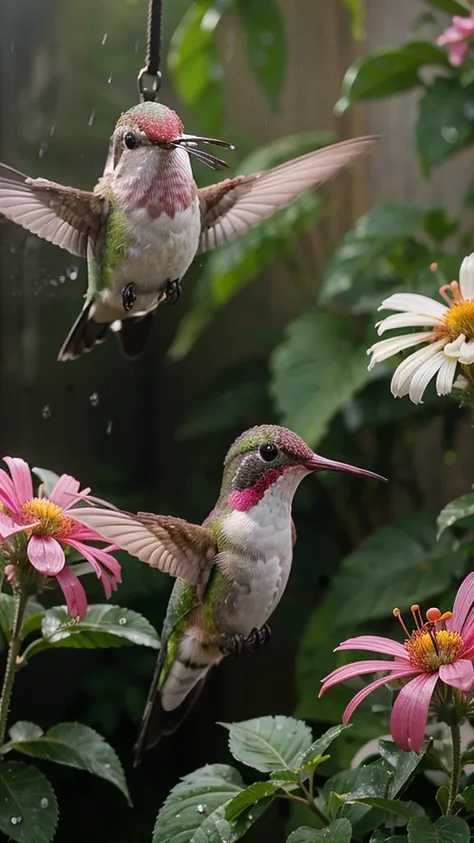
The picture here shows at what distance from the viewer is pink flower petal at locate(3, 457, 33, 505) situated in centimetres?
56

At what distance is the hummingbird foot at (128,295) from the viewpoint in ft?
1.81

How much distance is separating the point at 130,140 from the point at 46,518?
0.22 meters

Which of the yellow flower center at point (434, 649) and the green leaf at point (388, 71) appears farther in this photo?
the green leaf at point (388, 71)

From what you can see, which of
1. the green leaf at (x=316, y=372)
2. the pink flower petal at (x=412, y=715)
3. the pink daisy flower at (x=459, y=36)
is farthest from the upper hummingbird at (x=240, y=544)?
the pink daisy flower at (x=459, y=36)

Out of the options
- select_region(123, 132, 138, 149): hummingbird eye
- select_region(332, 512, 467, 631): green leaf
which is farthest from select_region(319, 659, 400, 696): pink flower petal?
select_region(332, 512, 467, 631): green leaf

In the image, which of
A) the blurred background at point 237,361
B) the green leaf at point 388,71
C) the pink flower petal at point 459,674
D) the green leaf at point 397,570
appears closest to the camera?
the pink flower petal at point 459,674

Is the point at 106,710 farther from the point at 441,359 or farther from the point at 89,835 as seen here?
the point at 441,359

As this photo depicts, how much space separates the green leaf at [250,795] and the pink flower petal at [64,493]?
0.65 ft

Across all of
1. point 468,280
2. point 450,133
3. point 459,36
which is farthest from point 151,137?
point 450,133

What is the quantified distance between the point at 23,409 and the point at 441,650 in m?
0.64

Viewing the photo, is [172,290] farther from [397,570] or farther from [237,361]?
[237,361]

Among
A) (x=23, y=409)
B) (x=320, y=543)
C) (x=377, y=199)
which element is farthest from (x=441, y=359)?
(x=377, y=199)

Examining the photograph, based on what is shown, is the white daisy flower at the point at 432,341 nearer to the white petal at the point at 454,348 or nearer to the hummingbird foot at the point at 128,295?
the white petal at the point at 454,348

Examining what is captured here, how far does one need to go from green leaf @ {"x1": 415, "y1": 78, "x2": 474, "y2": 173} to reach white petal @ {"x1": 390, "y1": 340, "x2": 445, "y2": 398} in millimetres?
698
